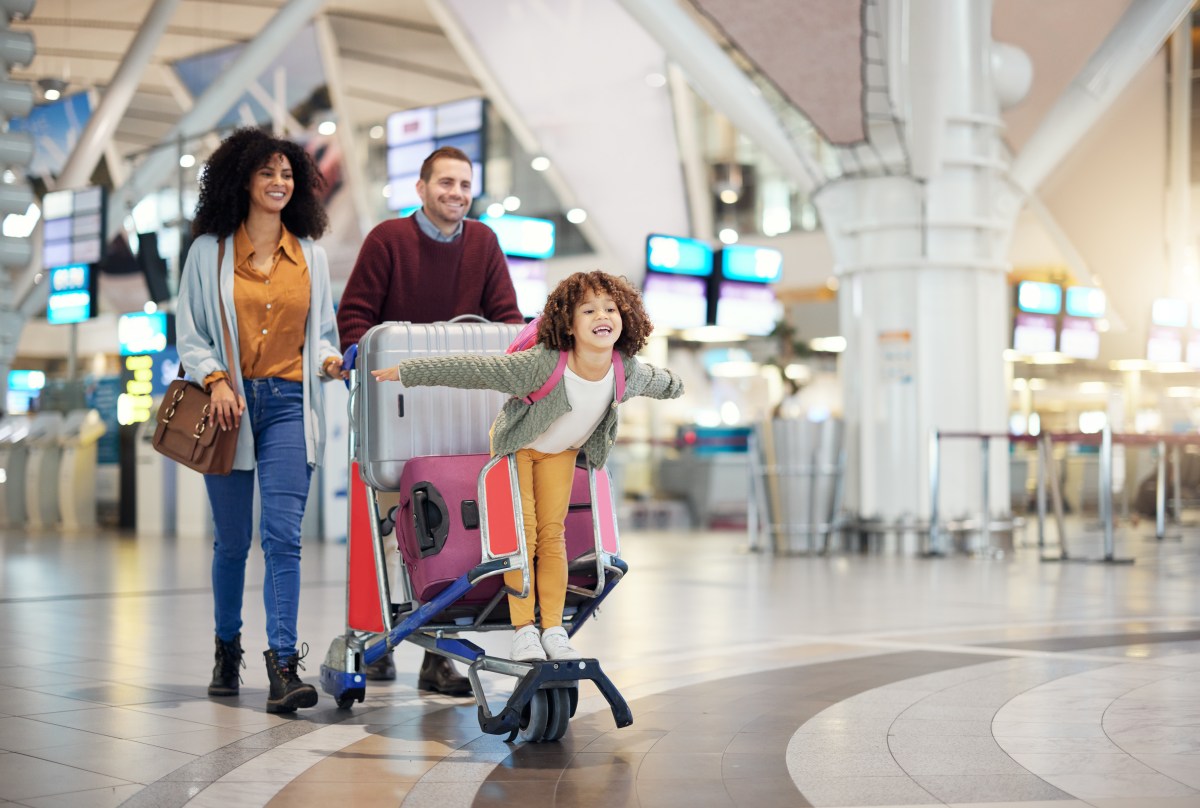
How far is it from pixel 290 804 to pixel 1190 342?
2223cm

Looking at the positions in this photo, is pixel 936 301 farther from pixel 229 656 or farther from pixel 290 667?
pixel 290 667

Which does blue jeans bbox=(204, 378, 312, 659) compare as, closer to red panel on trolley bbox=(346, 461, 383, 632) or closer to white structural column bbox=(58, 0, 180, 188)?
red panel on trolley bbox=(346, 461, 383, 632)

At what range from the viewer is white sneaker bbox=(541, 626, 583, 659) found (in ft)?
12.6

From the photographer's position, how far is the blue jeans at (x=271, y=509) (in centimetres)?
447

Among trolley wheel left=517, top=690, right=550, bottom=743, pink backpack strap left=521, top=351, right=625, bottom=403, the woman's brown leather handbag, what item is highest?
pink backpack strap left=521, top=351, right=625, bottom=403

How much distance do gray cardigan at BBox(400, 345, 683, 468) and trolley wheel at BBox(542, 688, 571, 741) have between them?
677 millimetres

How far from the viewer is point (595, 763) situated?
11.5 feet

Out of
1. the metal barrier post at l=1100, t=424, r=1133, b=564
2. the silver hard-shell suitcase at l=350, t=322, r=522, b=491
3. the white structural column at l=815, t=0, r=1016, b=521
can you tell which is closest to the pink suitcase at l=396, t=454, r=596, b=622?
the silver hard-shell suitcase at l=350, t=322, r=522, b=491

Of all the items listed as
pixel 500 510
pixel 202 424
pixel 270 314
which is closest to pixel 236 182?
pixel 270 314

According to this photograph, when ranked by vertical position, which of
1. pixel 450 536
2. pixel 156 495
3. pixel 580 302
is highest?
pixel 580 302

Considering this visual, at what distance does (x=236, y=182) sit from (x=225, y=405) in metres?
0.77

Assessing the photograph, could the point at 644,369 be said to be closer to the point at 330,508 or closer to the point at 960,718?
the point at 960,718

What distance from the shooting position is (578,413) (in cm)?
390

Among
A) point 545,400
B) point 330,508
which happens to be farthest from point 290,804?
point 330,508
